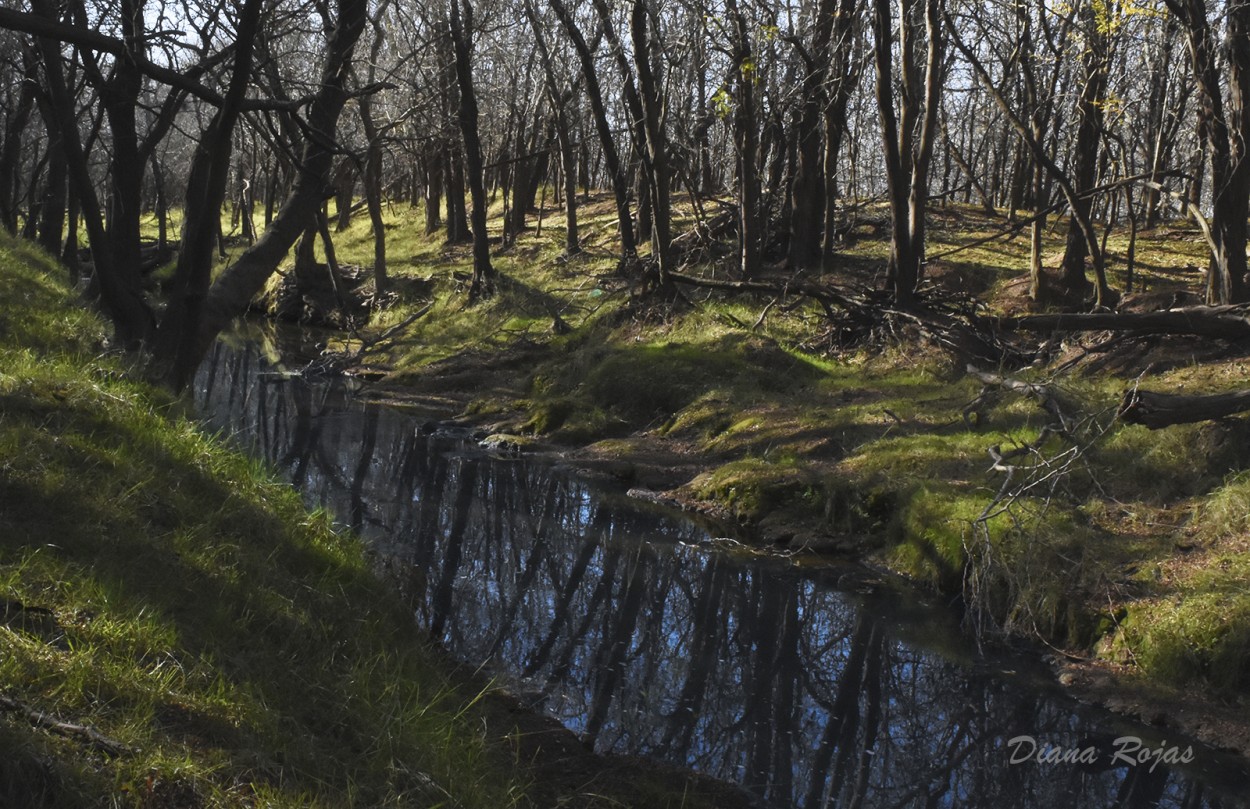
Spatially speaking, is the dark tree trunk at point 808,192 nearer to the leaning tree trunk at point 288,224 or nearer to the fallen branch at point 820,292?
the fallen branch at point 820,292

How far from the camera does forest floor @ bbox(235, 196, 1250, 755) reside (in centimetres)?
838

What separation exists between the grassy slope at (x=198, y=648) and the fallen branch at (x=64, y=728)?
0.02m

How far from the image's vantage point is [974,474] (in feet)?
36.0

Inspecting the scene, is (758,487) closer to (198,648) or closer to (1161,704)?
(1161,704)

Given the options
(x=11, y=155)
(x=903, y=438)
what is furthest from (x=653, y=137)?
(x=11, y=155)

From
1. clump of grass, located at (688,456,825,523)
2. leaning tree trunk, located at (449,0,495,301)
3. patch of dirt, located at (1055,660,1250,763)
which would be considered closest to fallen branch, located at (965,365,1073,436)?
patch of dirt, located at (1055,660,1250,763)

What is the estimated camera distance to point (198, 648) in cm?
492

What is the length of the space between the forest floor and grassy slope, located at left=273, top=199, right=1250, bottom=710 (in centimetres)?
3

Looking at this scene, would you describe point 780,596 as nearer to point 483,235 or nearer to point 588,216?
point 483,235

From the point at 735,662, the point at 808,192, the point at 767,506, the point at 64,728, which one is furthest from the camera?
the point at 808,192

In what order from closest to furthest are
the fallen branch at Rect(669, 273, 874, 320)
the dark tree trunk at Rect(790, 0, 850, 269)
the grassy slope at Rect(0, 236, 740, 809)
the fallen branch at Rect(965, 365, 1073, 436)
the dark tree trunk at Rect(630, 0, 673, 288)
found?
1. the grassy slope at Rect(0, 236, 740, 809)
2. the fallen branch at Rect(965, 365, 1073, 436)
3. the fallen branch at Rect(669, 273, 874, 320)
4. the dark tree trunk at Rect(630, 0, 673, 288)
5. the dark tree trunk at Rect(790, 0, 850, 269)

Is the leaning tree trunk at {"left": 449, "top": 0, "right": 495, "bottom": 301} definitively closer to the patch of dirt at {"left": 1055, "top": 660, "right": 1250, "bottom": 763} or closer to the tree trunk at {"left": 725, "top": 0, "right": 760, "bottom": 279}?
the tree trunk at {"left": 725, "top": 0, "right": 760, "bottom": 279}

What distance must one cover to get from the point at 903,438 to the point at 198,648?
29.0 ft

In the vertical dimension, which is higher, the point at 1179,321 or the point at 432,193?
the point at 432,193
